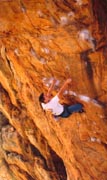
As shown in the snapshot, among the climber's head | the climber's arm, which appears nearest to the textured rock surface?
the climber's arm

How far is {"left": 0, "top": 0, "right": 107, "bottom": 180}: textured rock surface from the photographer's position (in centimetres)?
607

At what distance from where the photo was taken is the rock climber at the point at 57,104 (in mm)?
6672

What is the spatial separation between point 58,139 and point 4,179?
4.70 m

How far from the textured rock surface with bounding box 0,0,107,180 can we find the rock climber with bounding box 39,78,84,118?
0.19m

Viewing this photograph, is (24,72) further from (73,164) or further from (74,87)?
(73,164)

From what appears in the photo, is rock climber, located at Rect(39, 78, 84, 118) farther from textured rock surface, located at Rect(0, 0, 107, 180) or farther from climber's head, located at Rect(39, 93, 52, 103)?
textured rock surface, located at Rect(0, 0, 107, 180)

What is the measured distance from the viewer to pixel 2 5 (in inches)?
239

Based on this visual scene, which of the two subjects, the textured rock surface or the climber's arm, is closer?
the textured rock surface

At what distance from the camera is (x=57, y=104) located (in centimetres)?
670

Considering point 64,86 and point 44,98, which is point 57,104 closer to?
point 44,98

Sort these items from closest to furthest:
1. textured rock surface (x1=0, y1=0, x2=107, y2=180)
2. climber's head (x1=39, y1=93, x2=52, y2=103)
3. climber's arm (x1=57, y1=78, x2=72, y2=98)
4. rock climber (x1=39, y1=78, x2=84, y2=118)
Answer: textured rock surface (x1=0, y1=0, x2=107, y2=180)
rock climber (x1=39, y1=78, x2=84, y2=118)
climber's head (x1=39, y1=93, x2=52, y2=103)
climber's arm (x1=57, y1=78, x2=72, y2=98)

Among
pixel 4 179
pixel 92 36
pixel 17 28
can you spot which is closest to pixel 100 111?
pixel 92 36

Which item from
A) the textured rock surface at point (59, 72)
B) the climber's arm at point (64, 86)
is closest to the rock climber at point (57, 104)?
the climber's arm at point (64, 86)

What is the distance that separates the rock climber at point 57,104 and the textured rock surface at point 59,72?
188 mm
